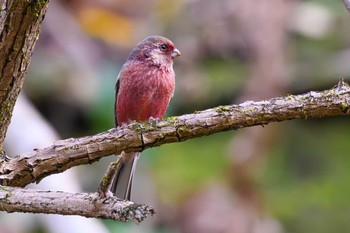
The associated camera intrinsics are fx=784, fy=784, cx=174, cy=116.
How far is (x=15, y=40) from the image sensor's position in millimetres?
3289

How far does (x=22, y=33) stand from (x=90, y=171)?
6.22 meters

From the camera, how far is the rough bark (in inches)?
126

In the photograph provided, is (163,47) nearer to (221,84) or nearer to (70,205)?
(70,205)

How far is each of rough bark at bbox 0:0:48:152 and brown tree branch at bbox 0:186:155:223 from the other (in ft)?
1.32

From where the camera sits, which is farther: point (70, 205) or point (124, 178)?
point (124, 178)

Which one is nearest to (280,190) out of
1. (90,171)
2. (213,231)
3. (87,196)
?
(213,231)

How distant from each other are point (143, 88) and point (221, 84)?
598 centimetres

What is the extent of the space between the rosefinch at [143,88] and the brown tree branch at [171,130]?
4.35 ft

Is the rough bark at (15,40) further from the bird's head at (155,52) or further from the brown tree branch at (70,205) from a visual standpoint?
the bird's head at (155,52)

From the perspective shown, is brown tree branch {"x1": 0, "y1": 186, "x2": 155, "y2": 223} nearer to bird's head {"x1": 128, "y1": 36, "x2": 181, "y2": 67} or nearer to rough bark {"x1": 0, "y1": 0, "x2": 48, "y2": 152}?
rough bark {"x1": 0, "y1": 0, "x2": 48, "y2": 152}

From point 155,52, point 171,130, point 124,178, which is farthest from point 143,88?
point 171,130

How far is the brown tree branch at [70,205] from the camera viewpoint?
10.1ft

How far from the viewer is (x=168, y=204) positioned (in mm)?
9656

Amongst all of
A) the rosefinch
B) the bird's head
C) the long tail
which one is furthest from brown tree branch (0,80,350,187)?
the bird's head
